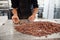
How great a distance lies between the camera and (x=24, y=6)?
164 cm

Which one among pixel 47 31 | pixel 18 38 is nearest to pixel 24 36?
pixel 18 38

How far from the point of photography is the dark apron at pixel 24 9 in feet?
5.36

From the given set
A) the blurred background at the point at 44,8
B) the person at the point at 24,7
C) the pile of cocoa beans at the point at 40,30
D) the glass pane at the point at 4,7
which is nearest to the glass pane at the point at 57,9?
the blurred background at the point at 44,8

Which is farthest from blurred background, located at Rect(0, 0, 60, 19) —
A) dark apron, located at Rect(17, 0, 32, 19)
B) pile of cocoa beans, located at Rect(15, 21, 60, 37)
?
pile of cocoa beans, located at Rect(15, 21, 60, 37)

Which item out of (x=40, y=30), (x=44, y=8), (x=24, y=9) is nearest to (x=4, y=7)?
(x=44, y=8)

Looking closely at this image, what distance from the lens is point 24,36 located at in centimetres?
99

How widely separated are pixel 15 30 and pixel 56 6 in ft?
6.34

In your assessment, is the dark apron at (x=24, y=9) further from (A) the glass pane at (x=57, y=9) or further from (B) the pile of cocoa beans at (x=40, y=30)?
(A) the glass pane at (x=57, y=9)

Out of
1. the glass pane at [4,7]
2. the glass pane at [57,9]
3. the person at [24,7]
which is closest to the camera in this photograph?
the person at [24,7]

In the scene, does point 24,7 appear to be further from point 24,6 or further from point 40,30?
point 40,30

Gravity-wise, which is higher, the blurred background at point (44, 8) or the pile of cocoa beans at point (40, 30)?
the blurred background at point (44, 8)

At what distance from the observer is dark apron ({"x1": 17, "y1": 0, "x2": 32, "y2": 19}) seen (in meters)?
1.63

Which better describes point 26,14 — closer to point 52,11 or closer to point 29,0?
point 29,0

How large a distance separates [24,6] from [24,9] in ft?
0.13
